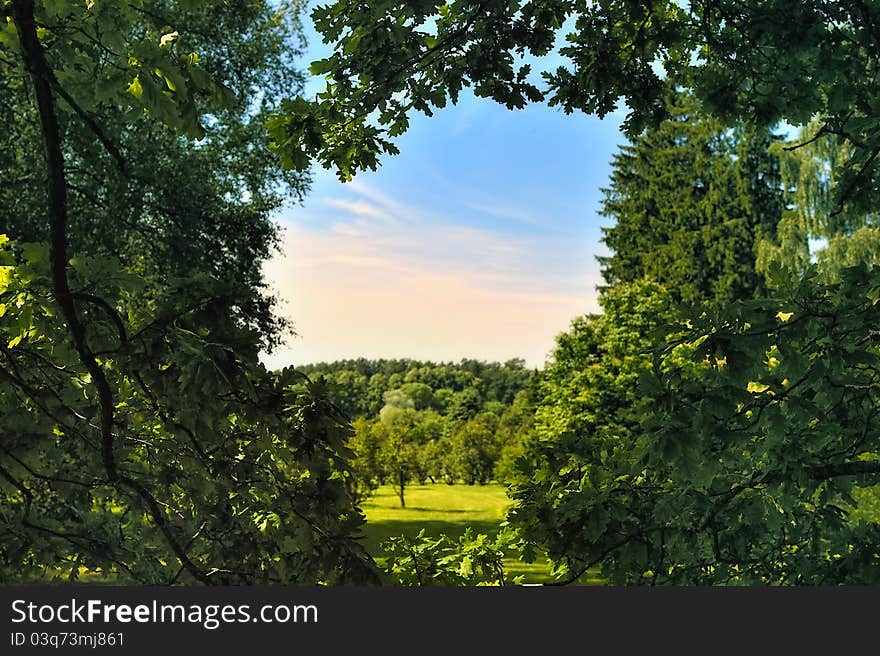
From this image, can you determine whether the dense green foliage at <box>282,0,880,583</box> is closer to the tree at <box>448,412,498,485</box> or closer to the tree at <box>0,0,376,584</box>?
the tree at <box>0,0,376,584</box>

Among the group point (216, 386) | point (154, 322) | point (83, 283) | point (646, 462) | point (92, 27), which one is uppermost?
point (92, 27)

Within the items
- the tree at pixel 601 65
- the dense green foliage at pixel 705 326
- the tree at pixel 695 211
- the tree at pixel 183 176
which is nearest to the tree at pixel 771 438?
the dense green foliage at pixel 705 326

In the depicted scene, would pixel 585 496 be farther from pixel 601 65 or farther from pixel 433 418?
pixel 433 418

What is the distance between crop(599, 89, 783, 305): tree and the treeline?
26.7ft

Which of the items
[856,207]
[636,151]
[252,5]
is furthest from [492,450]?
[856,207]

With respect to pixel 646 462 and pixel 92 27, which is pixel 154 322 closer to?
pixel 92 27

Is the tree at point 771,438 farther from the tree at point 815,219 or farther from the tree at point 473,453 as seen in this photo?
the tree at point 473,453

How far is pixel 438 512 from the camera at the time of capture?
99.6ft

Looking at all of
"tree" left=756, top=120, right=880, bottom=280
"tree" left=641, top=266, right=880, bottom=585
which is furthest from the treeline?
"tree" left=756, top=120, right=880, bottom=280

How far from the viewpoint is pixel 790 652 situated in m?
2.53

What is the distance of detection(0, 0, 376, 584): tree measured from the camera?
105 inches

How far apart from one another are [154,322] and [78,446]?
4.79 ft

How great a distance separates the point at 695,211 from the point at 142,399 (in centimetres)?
3152

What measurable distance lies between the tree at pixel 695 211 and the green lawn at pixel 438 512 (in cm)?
1220
